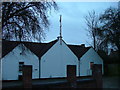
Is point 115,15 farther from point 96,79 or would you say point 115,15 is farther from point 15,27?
point 15,27

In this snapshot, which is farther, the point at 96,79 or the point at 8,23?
the point at 96,79

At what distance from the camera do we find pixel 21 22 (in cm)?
1247

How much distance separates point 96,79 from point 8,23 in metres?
8.08

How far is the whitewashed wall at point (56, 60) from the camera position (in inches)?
1072

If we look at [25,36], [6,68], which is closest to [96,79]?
[25,36]

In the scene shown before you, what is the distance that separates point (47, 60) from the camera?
2750cm

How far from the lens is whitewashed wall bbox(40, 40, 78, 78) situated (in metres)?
27.2

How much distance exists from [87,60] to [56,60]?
6655mm

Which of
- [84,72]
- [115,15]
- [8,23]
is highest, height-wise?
[115,15]

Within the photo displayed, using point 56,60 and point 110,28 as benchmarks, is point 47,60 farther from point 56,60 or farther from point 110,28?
→ point 110,28

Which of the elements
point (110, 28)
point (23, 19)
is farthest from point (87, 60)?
point (23, 19)

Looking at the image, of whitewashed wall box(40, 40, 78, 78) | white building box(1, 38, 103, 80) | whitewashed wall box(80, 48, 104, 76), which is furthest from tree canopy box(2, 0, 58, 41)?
whitewashed wall box(80, 48, 104, 76)

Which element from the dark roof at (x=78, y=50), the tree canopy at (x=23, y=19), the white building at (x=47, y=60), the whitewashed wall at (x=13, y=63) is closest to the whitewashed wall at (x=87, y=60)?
the white building at (x=47, y=60)

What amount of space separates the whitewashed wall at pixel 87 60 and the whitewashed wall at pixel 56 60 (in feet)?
5.21
